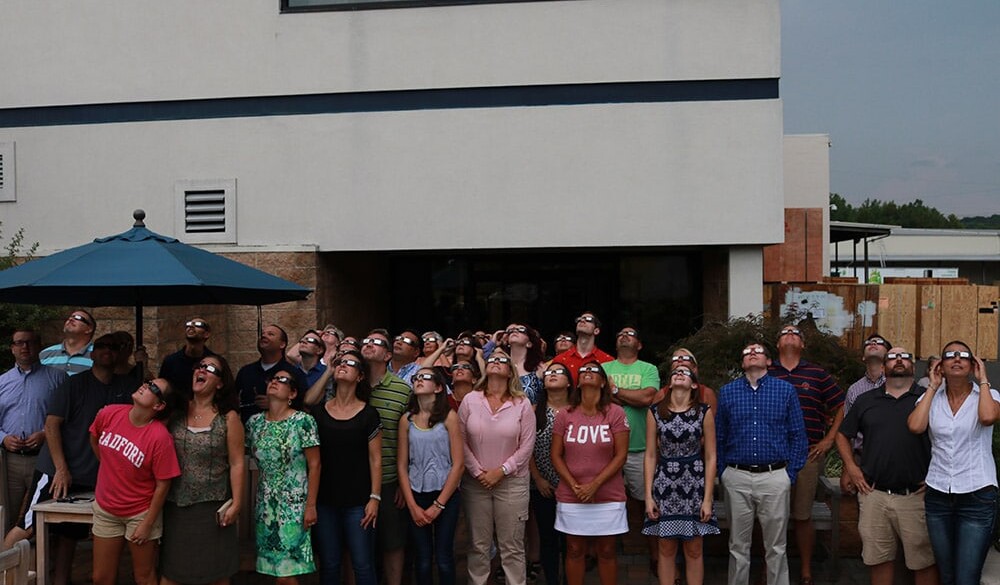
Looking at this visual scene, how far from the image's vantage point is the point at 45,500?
580cm

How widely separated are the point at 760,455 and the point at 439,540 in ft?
7.02

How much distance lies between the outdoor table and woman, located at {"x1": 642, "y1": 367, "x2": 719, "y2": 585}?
3547mm

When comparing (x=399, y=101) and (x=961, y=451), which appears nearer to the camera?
(x=961, y=451)

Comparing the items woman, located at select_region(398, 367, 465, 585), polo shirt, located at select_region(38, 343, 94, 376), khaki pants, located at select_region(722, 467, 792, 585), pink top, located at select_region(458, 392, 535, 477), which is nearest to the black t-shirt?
woman, located at select_region(398, 367, 465, 585)

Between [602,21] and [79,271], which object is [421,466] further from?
[602,21]

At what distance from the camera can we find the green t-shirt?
20.7 feet

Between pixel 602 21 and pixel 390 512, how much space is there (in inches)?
274

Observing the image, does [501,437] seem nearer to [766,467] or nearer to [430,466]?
[430,466]

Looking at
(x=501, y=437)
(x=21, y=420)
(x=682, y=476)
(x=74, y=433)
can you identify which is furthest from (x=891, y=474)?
(x=21, y=420)

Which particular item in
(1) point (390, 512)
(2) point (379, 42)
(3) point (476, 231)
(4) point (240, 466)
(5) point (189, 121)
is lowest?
(1) point (390, 512)

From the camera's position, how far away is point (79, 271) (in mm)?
5465

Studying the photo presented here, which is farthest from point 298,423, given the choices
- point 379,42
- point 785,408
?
point 379,42

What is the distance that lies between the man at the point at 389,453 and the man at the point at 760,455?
213 cm

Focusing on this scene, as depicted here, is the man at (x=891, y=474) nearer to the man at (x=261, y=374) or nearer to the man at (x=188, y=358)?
the man at (x=261, y=374)
